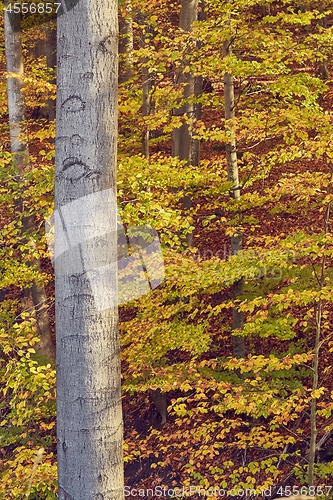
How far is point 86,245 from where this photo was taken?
2.71m

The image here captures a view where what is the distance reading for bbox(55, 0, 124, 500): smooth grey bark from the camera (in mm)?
2693

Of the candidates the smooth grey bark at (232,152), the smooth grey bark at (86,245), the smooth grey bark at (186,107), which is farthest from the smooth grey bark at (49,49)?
the smooth grey bark at (86,245)

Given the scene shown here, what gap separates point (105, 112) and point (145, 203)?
2.93 meters

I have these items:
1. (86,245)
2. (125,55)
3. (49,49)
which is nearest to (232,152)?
(125,55)

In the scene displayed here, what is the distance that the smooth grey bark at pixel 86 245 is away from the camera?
2.69 m

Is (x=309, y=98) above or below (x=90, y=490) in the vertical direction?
above

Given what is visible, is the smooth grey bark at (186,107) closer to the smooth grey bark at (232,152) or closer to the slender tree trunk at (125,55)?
the smooth grey bark at (232,152)

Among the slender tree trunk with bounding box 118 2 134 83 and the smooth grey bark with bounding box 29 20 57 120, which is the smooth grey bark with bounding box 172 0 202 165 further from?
the smooth grey bark with bounding box 29 20 57 120

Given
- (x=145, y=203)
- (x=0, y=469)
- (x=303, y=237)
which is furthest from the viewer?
(x=0, y=469)

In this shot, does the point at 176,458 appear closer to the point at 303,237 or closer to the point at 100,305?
the point at 303,237

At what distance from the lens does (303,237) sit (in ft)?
20.1

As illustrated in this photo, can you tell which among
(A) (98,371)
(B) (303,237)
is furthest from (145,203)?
(A) (98,371)

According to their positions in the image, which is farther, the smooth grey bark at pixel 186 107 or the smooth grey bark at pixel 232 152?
the smooth grey bark at pixel 186 107

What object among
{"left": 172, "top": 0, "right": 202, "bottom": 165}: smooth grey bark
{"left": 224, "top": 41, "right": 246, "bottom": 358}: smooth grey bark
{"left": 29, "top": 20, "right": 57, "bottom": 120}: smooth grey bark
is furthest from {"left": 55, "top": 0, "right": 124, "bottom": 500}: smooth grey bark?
{"left": 29, "top": 20, "right": 57, "bottom": 120}: smooth grey bark
